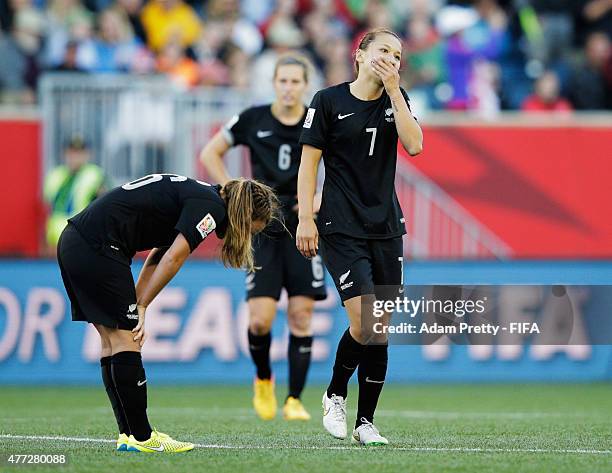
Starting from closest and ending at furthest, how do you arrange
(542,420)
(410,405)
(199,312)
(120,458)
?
(120,458)
(542,420)
(410,405)
(199,312)

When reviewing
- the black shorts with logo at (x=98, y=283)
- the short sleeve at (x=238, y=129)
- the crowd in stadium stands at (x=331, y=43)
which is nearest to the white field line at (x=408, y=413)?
the short sleeve at (x=238, y=129)

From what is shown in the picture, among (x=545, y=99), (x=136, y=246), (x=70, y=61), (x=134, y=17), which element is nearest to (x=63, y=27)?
(x=134, y=17)

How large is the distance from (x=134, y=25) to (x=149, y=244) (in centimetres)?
1035

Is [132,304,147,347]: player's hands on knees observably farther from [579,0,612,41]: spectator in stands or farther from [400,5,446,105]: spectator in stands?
[579,0,612,41]: spectator in stands

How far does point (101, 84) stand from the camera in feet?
50.5

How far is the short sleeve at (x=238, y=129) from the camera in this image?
10312 mm

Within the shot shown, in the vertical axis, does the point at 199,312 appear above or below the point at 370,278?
below

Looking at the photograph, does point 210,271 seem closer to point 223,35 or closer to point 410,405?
point 410,405

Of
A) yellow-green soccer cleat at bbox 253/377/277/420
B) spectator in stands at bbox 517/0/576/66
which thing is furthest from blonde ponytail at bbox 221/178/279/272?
spectator in stands at bbox 517/0/576/66

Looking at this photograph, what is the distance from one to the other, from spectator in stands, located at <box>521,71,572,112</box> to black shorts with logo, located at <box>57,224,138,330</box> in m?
11.1

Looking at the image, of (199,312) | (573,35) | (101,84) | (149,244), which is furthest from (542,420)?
(573,35)

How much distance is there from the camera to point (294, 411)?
32.8 feet

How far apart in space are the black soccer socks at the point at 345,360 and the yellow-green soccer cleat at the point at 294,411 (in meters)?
2.03

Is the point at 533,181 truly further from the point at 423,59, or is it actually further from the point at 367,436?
the point at 367,436
